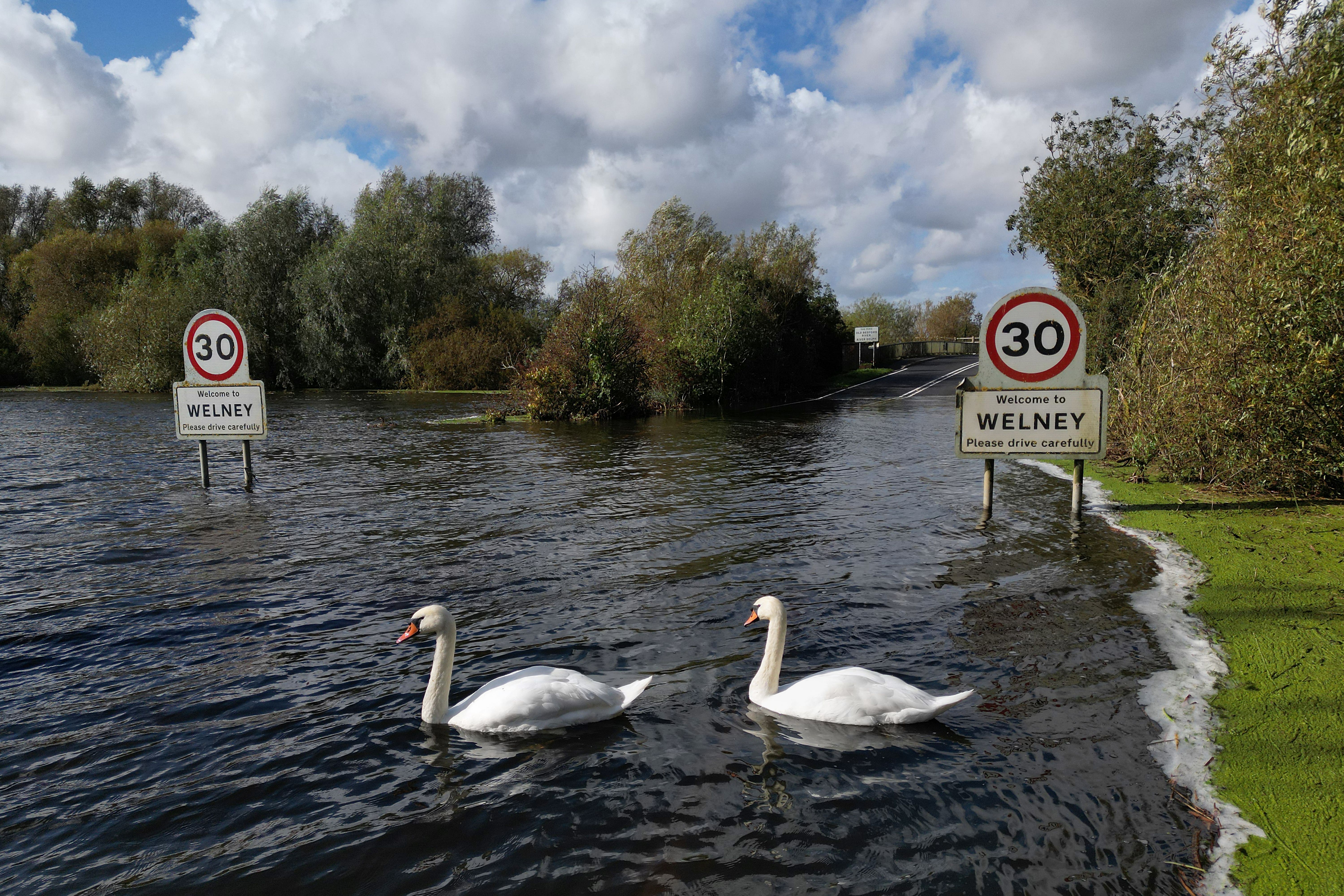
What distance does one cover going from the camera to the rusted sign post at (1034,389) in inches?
356

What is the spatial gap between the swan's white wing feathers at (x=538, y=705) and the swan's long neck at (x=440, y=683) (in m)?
0.07

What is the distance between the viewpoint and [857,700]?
15.7 feet

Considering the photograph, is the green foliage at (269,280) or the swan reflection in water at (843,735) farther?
the green foliage at (269,280)

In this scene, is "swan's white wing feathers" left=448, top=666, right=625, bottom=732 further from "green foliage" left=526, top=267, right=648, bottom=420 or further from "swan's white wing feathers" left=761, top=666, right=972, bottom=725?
"green foliage" left=526, top=267, right=648, bottom=420

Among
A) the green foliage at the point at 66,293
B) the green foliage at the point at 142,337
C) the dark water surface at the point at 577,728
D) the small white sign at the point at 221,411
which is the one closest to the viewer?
the dark water surface at the point at 577,728

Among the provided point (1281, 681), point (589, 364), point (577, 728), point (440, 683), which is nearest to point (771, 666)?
point (577, 728)

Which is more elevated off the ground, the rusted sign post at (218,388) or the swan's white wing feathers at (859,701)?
the rusted sign post at (218,388)

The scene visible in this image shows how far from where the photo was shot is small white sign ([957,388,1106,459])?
9.08 metres

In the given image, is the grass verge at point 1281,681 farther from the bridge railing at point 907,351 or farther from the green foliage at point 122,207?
the green foliage at point 122,207

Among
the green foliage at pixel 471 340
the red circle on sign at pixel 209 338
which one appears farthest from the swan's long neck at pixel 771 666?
the green foliage at pixel 471 340

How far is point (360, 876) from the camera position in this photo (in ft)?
11.5

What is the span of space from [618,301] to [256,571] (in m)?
23.9

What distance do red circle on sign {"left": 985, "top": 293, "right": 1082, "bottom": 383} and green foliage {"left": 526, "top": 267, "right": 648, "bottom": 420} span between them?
2073cm

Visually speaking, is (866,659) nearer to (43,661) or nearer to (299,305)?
(43,661)
